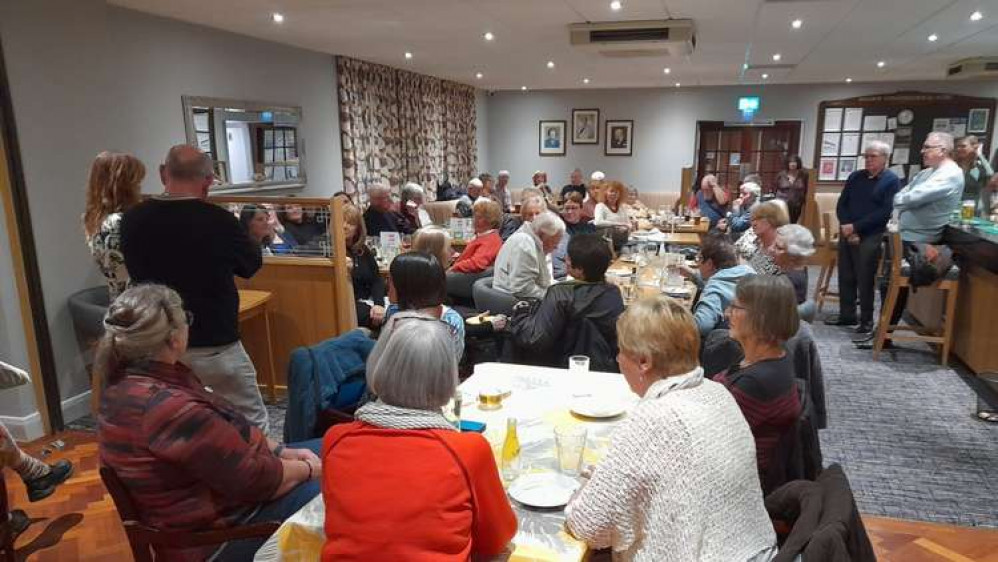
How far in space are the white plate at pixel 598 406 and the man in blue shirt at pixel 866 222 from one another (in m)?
4.27

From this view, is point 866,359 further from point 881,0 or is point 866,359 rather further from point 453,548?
point 453,548

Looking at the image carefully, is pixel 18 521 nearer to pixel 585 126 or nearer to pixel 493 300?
pixel 493 300

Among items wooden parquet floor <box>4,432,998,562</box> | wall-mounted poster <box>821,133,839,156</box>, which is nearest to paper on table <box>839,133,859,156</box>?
wall-mounted poster <box>821,133,839,156</box>

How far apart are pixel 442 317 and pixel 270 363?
1.96 metres

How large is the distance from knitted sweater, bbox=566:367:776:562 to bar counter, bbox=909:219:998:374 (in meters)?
3.76

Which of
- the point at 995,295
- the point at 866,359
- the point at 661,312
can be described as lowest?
the point at 866,359

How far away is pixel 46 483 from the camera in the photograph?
9.22ft

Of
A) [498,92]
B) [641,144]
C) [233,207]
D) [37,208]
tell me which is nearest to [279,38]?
[233,207]

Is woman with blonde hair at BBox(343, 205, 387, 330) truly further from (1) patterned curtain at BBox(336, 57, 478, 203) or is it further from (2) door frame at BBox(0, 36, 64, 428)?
(1) patterned curtain at BBox(336, 57, 478, 203)

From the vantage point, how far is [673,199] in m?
11.2

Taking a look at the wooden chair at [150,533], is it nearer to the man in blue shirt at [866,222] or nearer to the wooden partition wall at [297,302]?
the wooden partition wall at [297,302]

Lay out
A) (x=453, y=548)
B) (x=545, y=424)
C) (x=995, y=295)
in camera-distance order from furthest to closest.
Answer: (x=995, y=295)
(x=545, y=424)
(x=453, y=548)

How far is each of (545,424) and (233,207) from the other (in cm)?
334

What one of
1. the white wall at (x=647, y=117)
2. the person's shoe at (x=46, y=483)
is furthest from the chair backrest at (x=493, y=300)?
the white wall at (x=647, y=117)
